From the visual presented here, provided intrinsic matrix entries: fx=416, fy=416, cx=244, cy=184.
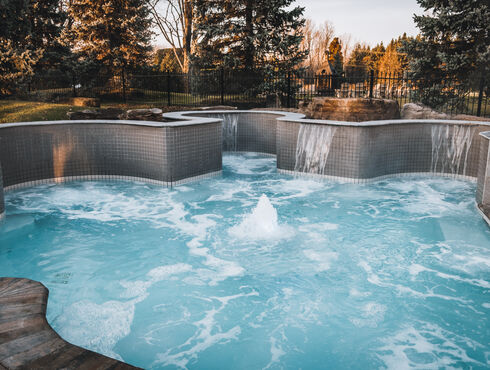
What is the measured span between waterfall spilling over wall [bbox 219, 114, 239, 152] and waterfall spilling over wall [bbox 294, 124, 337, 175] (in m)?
→ 3.16

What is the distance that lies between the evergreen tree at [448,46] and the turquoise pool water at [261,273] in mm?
9667

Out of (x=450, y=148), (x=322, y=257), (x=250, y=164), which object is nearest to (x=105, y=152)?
(x=250, y=164)

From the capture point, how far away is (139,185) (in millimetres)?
8289

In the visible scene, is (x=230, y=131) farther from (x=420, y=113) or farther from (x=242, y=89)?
(x=242, y=89)

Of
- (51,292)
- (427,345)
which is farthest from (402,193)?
(51,292)

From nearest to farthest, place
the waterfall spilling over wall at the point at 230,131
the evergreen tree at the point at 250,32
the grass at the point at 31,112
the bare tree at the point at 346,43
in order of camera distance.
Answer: the waterfall spilling over wall at the point at 230,131, the grass at the point at 31,112, the evergreen tree at the point at 250,32, the bare tree at the point at 346,43

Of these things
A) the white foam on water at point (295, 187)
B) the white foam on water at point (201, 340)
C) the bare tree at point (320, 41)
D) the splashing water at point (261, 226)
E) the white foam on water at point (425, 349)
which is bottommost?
the white foam on water at point (201, 340)

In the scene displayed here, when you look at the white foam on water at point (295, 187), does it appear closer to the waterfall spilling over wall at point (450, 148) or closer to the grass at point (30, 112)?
the waterfall spilling over wall at point (450, 148)

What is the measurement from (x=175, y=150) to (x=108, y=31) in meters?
16.3

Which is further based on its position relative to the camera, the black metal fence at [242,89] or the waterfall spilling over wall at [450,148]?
the black metal fence at [242,89]

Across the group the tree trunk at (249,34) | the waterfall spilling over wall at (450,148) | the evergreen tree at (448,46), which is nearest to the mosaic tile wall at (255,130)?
the waterfall spilling over wall at (450,148)

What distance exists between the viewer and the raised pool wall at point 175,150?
315 inches

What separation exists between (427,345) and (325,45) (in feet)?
170

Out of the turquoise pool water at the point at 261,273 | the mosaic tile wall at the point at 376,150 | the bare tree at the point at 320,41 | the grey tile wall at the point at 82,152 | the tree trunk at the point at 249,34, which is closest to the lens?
the turquoise pool water at the point at 261,273
